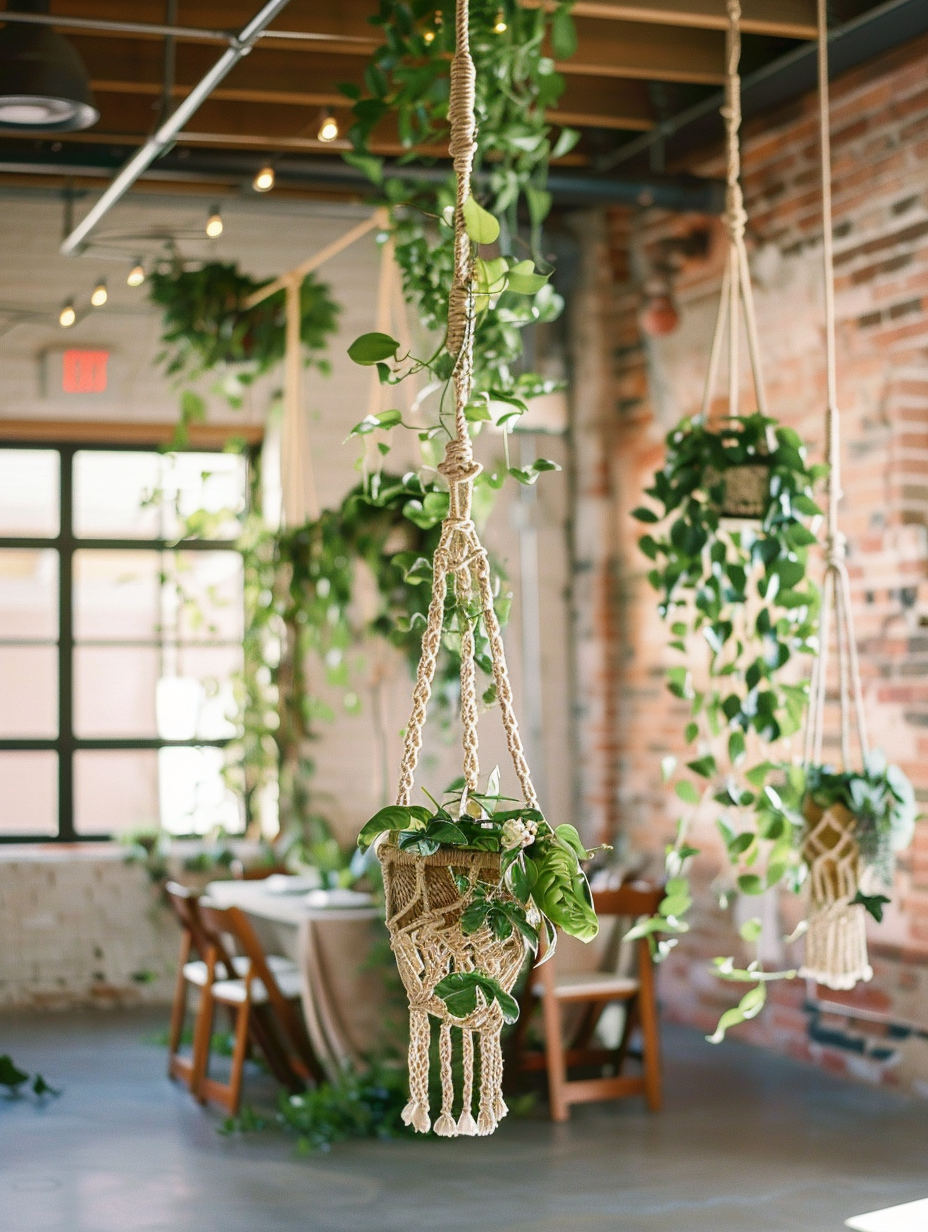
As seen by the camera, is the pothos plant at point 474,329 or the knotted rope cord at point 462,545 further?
the pothos plant at point 474,329

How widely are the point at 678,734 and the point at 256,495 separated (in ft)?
8.05

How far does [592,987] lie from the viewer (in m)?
5.12

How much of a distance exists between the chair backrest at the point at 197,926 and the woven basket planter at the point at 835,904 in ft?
8.39

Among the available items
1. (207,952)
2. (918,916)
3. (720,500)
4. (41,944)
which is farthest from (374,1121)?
(41,944)

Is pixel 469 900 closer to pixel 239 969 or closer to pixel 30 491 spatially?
pixel 239 969

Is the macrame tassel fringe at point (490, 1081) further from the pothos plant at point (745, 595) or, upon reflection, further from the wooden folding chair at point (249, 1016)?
the wooden folding chair at point (249, 1016)

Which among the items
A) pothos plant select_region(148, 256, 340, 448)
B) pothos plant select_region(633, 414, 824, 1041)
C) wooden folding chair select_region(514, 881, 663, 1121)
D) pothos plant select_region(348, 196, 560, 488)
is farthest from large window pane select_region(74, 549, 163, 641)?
pothos plant select_region(348, 196, 560, 488)

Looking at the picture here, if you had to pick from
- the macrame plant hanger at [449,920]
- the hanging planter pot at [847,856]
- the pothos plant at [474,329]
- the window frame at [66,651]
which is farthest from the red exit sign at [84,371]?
the macrame plant hanger at [449,920]

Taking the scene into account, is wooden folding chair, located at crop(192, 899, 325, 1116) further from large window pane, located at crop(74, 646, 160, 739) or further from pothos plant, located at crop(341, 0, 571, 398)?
large window pane, located at crop(74, 646, 160, 739)

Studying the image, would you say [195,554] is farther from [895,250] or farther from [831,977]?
[831,977]

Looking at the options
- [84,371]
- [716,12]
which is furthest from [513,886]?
[84,371]

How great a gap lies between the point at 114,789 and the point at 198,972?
6.98ft

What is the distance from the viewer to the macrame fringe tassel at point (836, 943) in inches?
127

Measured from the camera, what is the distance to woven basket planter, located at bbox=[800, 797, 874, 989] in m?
3.23
